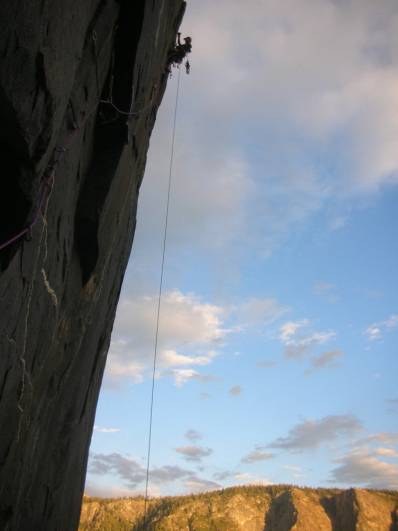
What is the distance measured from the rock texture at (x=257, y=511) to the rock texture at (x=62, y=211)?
257ft

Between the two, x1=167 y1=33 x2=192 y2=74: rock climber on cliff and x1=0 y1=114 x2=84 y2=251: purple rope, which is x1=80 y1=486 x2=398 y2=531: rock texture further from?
x1=0 y1=114 x2=84 y2=251: purple rope

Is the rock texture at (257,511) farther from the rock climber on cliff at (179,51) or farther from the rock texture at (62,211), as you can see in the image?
the rock climber on cliff at (179,51)

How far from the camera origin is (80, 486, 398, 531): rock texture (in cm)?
8356

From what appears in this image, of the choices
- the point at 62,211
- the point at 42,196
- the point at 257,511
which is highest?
the point at 257,511

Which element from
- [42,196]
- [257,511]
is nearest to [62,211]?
[42,196]

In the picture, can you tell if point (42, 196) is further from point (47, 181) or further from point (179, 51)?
point (179, 51)

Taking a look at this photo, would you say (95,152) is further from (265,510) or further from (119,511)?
(119,511)

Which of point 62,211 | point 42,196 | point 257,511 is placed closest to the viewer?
point 42,196

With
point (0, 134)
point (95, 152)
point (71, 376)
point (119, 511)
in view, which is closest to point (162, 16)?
point (95, 152)

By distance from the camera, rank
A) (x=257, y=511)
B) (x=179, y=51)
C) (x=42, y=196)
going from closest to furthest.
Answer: (x=42, y=196) → (x=179, y=51) → (x=257, y=511)

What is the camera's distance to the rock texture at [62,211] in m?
4.20

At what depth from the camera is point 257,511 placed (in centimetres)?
9731

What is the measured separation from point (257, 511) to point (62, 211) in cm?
10644

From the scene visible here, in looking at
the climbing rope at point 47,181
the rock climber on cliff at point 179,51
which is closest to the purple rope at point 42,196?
the climbing rope at point 47,181
